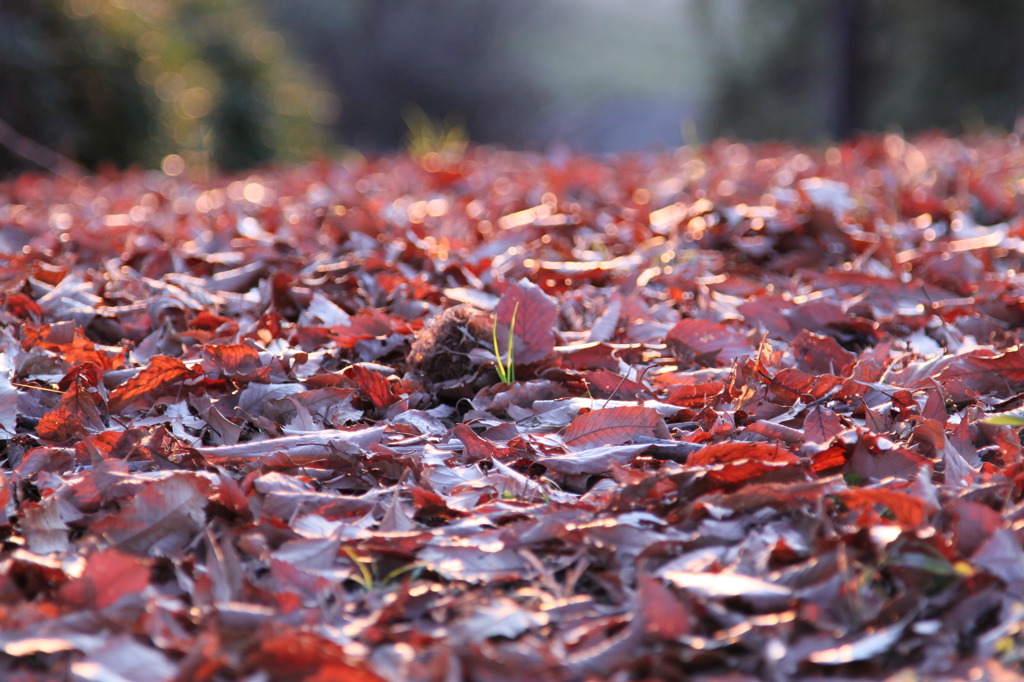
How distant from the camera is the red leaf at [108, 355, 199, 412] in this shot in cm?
172

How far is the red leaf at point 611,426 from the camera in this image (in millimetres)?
1564

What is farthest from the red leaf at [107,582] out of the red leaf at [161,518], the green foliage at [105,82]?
the green foliage at [105,82]

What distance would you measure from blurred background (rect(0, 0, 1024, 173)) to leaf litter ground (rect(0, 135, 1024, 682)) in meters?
1.87

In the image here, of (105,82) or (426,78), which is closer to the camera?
(105,82)

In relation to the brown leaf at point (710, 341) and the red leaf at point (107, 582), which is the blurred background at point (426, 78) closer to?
the brown leaf at point (710, 341)

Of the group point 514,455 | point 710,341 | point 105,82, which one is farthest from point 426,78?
point 514,455

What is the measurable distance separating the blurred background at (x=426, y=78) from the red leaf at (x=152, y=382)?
279cm

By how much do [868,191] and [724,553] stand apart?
2.77 m

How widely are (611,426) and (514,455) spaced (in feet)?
0.60

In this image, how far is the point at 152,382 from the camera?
1.74 meters

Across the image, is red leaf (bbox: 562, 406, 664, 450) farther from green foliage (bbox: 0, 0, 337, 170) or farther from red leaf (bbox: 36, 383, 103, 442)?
green foliage (bbox: 0, 0, 337, 170)

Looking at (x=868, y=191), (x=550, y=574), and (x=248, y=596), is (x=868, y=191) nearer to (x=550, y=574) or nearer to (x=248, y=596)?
(x=550, y=574)

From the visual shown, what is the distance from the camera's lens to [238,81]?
10672 mm

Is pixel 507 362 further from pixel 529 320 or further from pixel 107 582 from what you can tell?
pixel 107 582
